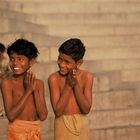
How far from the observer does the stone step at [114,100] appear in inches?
324

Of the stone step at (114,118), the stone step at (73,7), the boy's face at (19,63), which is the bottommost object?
the stone step at (114,118)

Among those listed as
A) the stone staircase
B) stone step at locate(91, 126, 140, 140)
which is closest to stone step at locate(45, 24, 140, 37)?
the stone staircase

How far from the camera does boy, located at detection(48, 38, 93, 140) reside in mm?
4863

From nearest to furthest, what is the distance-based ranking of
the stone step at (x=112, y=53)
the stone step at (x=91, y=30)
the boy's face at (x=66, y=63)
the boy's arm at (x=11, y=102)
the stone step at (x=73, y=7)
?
the boy's arm at (x=11, y=102)
the boy's face at (x=66, y=63)
the stone step at (x=112, y=53)
the stone step at (x=91, y=30)
the stone step at (x=73, y=7)

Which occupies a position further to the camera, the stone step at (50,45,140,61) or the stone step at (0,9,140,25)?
the stone step at (0,9,140,25)

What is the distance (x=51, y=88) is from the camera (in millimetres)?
4973

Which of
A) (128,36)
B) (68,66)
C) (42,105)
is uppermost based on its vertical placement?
(128,36)

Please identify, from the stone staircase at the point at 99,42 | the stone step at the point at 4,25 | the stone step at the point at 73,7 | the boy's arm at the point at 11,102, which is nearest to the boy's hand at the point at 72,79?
the boy's arm at the point at 11,102

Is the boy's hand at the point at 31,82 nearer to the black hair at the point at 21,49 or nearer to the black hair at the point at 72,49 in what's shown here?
the black hair at the point at 21,49

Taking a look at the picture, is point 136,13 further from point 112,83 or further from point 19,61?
point 19,61

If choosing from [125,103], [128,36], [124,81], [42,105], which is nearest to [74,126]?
[42,105]

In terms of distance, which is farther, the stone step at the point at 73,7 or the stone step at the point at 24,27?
the stone step at the point at 73,7

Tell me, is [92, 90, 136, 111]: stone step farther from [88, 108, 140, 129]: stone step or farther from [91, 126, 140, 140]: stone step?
[91, 126, 140, 140]: stone step

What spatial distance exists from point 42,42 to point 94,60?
1.03 m
